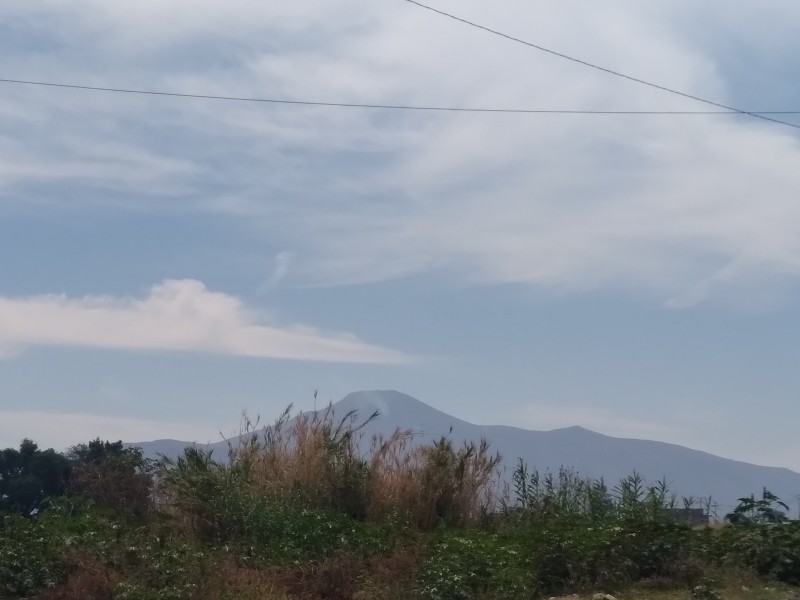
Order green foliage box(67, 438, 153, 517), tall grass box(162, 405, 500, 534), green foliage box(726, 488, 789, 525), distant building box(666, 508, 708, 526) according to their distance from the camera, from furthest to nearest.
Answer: green foliage box(67, 438, 153, 517) < tall grass box(162, 405, 500, 534) < distant building box(666, 508, 708, 526) < green foliage box(726, 488, 789, 525)

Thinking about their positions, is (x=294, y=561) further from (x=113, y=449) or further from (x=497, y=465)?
(x=113, y=449)

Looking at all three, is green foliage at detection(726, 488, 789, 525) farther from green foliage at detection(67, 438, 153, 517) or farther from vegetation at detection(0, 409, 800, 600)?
green foliage at detection(67, 438, 153, 517)

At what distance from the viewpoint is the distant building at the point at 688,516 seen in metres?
15.6

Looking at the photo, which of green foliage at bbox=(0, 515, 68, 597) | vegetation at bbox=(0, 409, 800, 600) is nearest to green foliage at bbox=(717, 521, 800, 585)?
vegetation at bbox=(0, 409, 800, 600)

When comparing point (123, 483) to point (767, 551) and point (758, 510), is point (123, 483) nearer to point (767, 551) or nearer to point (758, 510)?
point (758, 510)

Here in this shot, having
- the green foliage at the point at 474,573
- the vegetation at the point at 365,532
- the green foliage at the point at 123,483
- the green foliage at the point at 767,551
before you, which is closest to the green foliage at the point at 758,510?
the vegetation at the point at 365,532

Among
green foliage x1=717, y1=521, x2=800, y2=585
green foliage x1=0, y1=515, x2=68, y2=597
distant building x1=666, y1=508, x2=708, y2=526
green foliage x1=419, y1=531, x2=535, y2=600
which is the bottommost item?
green foliage x1=0, y1=515, x2=68, y2=597

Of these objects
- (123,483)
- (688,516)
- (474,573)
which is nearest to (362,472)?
(123,483)

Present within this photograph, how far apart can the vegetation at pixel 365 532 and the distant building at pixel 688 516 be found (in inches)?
6.5

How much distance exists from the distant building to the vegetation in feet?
0.54

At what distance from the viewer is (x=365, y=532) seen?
13891mm

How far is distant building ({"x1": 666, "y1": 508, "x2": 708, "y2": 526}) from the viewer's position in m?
15.6

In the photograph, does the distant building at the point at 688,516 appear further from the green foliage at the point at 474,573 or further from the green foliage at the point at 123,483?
the green foliage at the point at 123,483

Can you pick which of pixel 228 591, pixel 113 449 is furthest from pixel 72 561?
pixel 113 449
